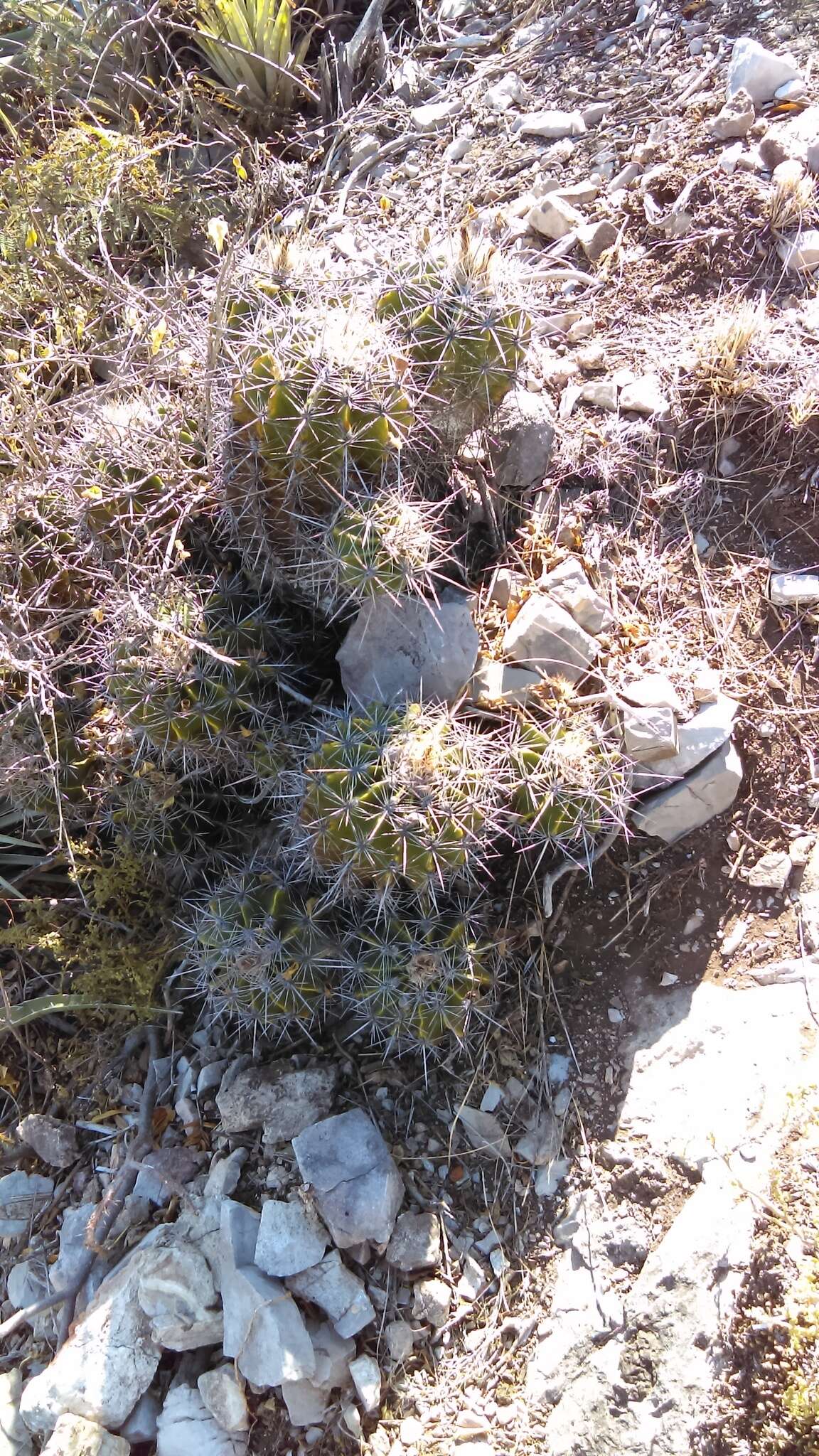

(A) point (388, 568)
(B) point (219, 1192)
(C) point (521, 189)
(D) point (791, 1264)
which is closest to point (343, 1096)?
(B) point (219, 1192)

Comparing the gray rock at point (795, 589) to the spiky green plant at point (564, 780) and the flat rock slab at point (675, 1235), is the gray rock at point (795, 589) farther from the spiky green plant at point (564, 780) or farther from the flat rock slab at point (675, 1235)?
the flat rock slab at point (675, 1235)

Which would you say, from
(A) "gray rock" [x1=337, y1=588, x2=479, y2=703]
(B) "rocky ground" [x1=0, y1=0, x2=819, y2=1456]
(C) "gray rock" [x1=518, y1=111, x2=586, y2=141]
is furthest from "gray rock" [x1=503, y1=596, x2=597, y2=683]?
(C) "gray rock" [x1=518, y1=111, x2=586, y2=141]

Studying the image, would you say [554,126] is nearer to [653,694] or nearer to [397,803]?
[653,694]

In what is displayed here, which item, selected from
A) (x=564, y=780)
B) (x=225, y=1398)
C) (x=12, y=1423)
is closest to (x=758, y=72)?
(x=564, y=780)

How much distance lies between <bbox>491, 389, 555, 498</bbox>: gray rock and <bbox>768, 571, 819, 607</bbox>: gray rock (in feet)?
2.59

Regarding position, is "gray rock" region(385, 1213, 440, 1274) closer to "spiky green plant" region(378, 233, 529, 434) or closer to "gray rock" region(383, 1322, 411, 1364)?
"gray rock" region(383, 1322, 411, 1364)

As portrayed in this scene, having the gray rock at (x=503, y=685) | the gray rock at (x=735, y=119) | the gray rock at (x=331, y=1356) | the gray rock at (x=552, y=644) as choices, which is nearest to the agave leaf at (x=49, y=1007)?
the gray rock at (x=331, y=1356)

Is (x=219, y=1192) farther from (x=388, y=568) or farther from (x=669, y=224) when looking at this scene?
(x=669, y=224)

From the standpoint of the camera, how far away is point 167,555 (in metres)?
2.64

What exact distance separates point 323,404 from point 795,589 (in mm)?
1519

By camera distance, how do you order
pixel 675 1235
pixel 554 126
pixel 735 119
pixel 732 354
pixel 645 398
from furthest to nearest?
A: 1. pixel 554 126
2. pixel 735 119
3. pixel 645 398
4. pixel 732 354
5. pixel 675 1235

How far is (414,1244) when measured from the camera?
2420 mm

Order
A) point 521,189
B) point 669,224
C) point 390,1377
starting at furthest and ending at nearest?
point 521,189 → point 669,224 → point 390,1377

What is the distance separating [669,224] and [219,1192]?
3.48 metres
